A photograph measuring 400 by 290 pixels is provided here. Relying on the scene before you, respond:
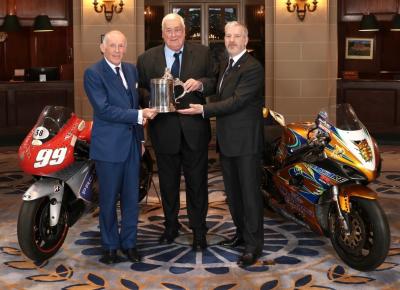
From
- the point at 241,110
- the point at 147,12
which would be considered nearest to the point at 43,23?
the point at 147,12

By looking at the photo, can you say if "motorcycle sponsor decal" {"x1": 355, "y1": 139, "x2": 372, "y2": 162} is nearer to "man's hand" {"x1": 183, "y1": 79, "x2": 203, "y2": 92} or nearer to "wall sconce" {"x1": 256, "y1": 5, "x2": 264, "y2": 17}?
"man's hand" {"x1": 183, "y1": 79, "x2": 203, "y2": 92}

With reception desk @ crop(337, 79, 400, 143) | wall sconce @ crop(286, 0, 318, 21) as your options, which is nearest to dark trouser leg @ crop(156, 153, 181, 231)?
wall sconce @ crop(286, 0, 318, 21)

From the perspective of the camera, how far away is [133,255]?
4020mm

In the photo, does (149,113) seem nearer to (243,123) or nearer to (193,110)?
(193,110)

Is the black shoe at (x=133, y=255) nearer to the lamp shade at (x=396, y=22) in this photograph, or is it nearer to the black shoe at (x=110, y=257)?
the black shoe at (x=110, y=257)

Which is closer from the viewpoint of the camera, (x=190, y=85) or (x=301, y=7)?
(x=190, y=85)

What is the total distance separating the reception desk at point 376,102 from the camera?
9.50m

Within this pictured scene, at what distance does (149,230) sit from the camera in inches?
186

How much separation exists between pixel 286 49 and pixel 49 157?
6.08 meters

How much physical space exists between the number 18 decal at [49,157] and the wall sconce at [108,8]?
18.3ft

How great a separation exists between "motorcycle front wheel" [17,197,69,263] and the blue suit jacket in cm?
46

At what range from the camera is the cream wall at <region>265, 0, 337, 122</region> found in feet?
30.5

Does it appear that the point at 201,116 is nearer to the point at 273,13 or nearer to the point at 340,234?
the point at 340,234

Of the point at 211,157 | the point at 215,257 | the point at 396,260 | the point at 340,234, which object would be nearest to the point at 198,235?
the point at 215,257
